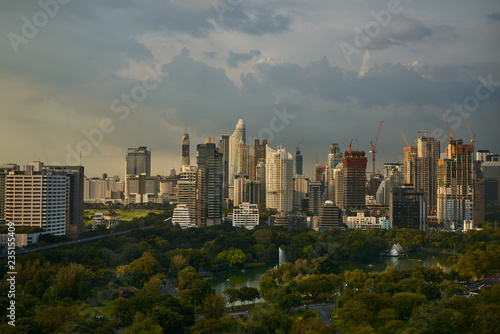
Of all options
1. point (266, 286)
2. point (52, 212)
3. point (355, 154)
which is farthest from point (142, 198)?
point (266, 286)

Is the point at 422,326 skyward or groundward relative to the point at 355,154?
groundward

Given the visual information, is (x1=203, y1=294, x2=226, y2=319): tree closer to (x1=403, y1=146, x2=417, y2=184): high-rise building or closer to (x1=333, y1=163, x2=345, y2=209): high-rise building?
(x1=333, y1=163, x2=345, y2=209): high-rise building

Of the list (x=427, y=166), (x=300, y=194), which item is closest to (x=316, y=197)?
(x=300, y=194)

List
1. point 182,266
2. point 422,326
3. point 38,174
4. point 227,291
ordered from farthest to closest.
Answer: point 38,174, point 182,266, point 227,291, point 422,326

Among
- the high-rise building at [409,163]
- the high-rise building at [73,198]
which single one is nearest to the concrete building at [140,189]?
the high-rise building at [409,163]

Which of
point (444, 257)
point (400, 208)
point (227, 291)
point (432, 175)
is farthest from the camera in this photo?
point (432, 175)

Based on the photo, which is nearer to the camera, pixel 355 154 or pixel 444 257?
pixel 444 257

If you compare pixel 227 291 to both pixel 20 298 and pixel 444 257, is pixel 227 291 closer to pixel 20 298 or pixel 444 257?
pixel 20 298
